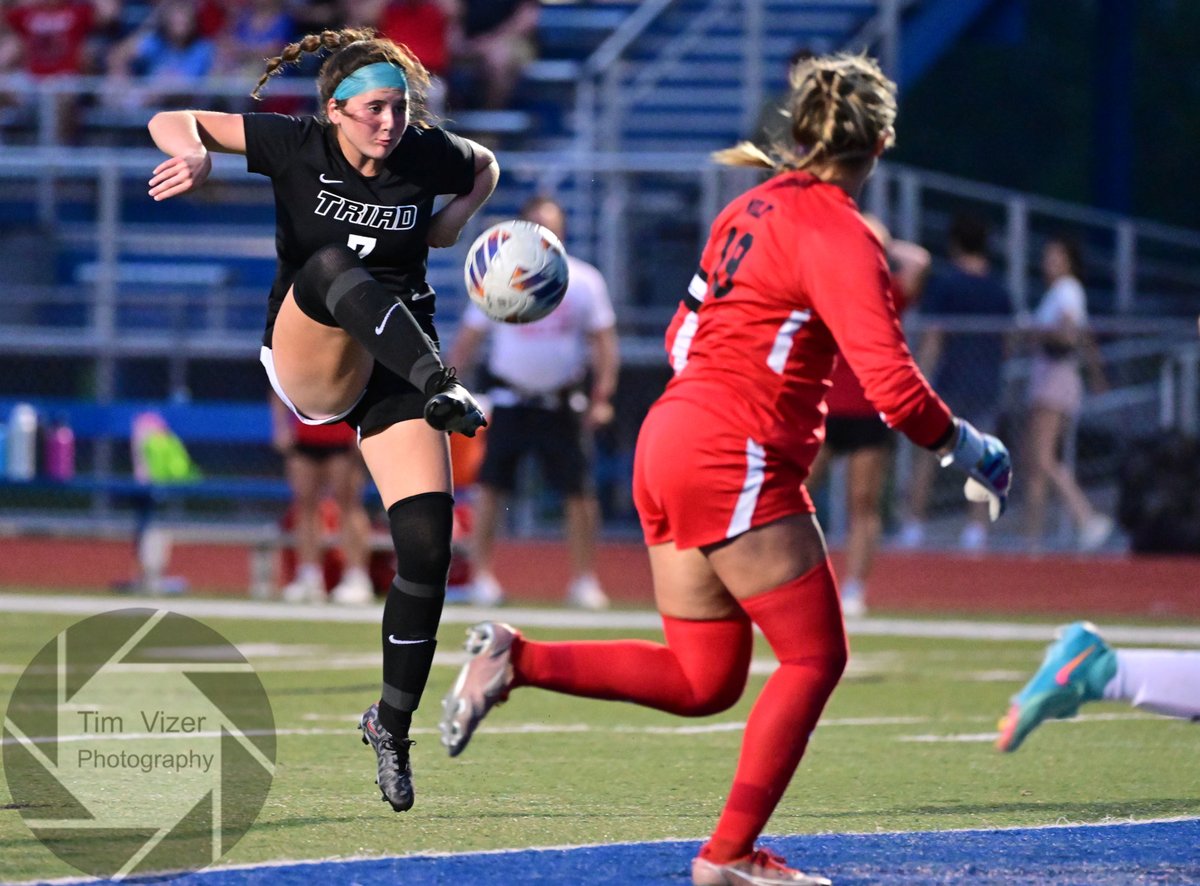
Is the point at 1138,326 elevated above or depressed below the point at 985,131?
below

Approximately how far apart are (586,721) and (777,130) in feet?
10.8

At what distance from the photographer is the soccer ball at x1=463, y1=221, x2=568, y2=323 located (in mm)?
6184

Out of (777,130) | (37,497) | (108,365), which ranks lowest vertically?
(37,497)

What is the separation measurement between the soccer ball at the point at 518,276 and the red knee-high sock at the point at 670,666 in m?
1.40

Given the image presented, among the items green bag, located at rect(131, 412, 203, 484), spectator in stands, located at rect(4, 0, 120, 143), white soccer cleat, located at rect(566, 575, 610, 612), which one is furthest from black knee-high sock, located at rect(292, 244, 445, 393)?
spectator in stands, located at rect(4, 0, 120, 143)

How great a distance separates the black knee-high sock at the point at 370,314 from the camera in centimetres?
579

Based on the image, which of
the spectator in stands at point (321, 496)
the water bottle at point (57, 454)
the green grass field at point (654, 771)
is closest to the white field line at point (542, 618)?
the spectator in stands at point (321, 496)

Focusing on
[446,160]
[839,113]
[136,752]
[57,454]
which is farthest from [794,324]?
[57,454]

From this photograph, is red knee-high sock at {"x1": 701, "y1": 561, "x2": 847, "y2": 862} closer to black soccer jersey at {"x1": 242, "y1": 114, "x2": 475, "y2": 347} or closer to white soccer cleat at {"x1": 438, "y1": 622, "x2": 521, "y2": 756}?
white soccer cleat at {"x1": 438, "y1": 622, "x2": 521, "y2": 756}

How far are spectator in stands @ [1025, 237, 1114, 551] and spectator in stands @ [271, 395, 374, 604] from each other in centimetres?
545

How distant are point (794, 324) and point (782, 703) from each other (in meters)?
0.85

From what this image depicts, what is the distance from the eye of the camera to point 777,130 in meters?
5.61

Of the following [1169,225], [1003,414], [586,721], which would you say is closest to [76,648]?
[586,721]

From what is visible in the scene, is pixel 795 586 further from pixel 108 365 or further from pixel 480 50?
pixel 480 50
